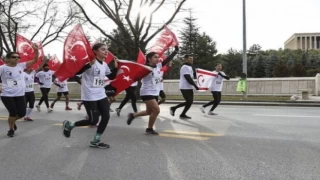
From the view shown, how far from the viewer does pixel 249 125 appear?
28.1 ft

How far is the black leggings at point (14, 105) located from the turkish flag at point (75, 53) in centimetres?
160

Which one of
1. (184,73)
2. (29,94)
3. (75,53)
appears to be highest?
(75,53)

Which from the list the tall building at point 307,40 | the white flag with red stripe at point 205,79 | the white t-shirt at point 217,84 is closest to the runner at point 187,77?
the white t-shirt at point 217,84

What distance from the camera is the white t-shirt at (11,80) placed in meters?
7.21

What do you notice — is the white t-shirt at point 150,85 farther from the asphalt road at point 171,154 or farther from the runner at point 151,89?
the asphalt road at point 171,154

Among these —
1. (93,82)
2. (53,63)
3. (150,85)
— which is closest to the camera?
(93,82)

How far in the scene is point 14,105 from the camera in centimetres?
730

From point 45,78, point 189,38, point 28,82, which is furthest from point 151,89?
point 189,38

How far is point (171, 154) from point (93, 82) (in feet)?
5.75

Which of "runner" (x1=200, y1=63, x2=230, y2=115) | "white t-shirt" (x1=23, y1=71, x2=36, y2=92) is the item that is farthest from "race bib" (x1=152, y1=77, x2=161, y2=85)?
"white t-shirt" (x1=23, y1=71, x2=36, y2=92)

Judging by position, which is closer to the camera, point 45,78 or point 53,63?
point 45,78

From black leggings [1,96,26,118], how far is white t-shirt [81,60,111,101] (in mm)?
2043

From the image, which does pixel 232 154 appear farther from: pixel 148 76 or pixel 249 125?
pixel 249 125

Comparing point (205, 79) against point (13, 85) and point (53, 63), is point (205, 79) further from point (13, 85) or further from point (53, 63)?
point (13, 85)
